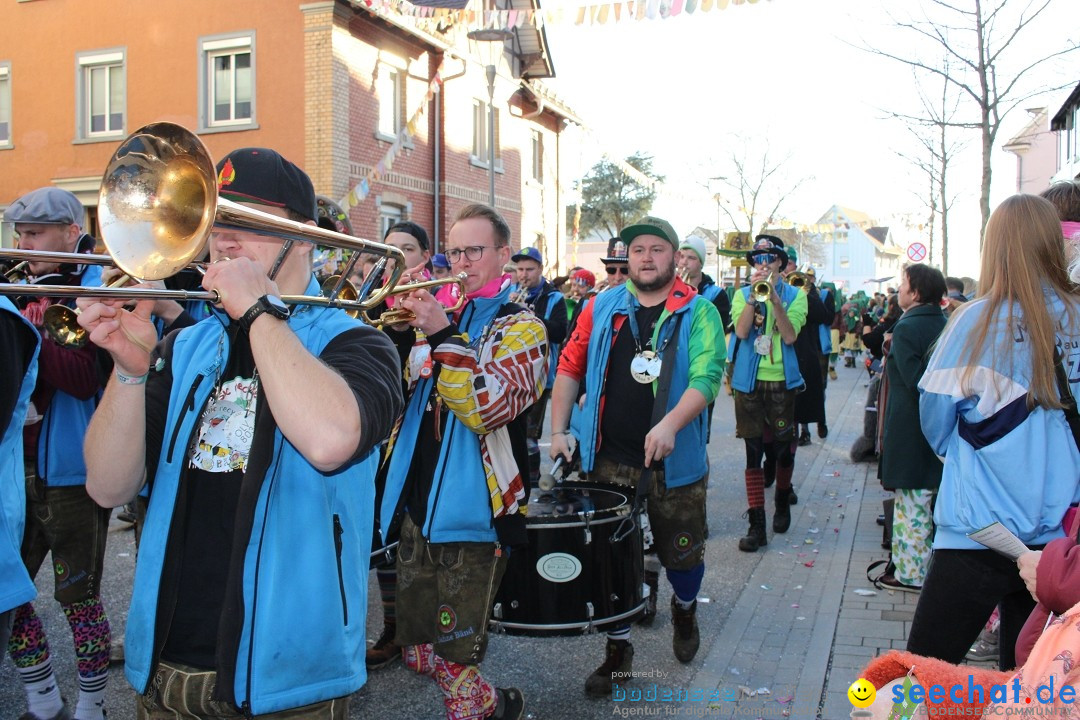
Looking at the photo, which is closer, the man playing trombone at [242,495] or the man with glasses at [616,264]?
Result: the man playing trombone at [242,495]

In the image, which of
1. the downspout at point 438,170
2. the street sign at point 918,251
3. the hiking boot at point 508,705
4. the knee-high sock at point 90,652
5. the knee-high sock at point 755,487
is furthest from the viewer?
the downspout at point 438,170

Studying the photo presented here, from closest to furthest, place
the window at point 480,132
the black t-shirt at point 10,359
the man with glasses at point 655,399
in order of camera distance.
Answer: the black t-shirt at point 10,359
the man with glasses at point 655,399
the window at point 480,132

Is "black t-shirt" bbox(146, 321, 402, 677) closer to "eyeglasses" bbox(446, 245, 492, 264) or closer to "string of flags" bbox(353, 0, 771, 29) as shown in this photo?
"eyeglasses" bbox(446, 245, 492, 264)

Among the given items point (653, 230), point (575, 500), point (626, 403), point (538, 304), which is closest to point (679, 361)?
point (626, 403)

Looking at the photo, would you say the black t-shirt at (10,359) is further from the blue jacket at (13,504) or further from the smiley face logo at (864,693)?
the smiley face logo at (864,693)

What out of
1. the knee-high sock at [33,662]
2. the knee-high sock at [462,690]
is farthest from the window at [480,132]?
the knee-high sock at [462,690]

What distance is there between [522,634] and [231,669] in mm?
1850

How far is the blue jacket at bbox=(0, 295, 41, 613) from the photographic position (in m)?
2.56

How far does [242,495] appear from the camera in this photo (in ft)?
6.47

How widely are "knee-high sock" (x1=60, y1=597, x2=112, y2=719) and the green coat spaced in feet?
13.2

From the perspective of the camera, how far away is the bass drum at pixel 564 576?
11.7 ft

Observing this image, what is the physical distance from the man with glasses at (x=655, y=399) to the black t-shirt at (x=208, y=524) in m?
2.34

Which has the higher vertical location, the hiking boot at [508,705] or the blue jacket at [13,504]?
the blue jacket at [13,504]

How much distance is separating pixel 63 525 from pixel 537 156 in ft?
77.3
